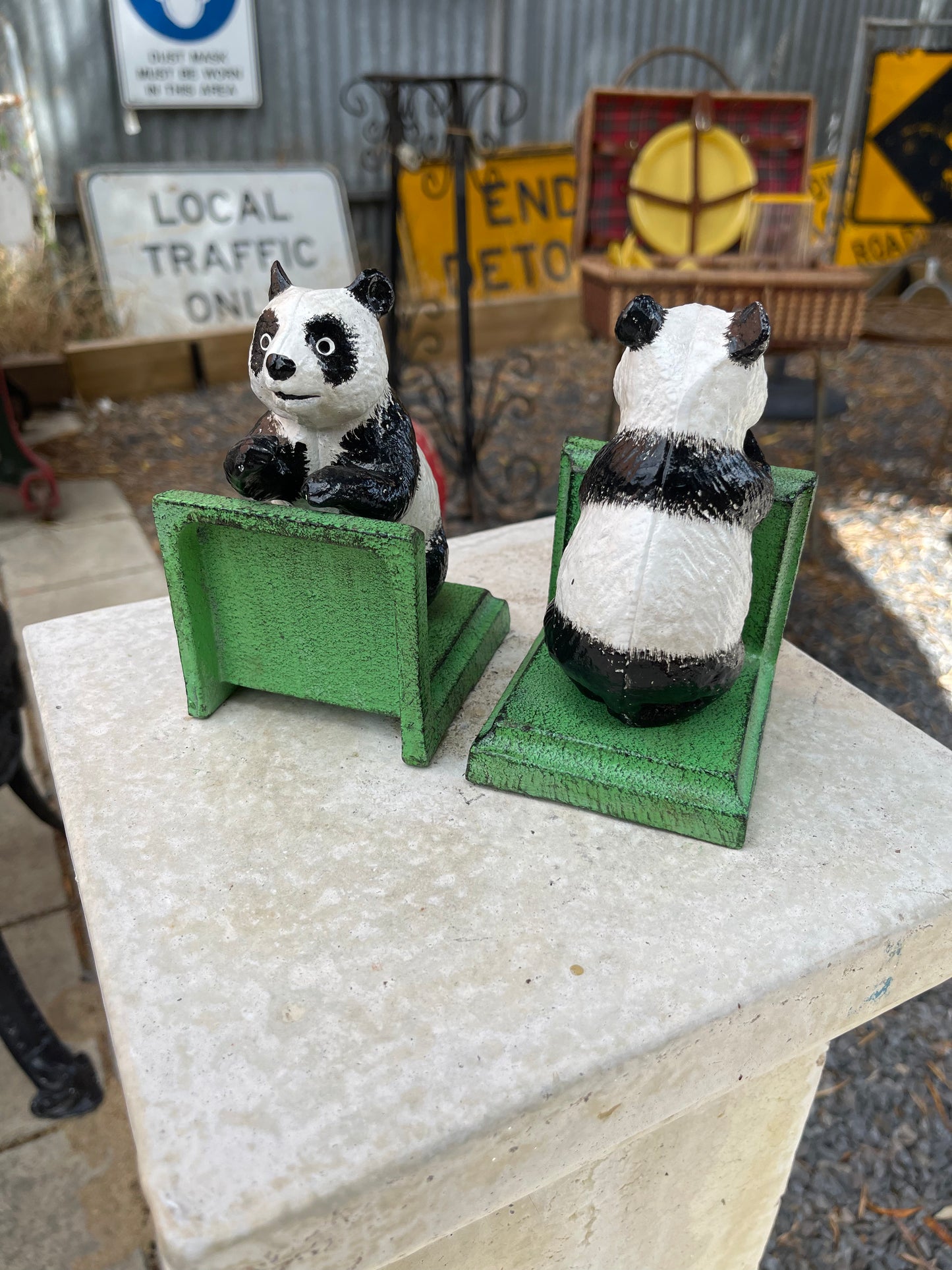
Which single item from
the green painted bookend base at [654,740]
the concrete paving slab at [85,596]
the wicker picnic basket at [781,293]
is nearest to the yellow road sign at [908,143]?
the wicker picnic basket at [781,293]

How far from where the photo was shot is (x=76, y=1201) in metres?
1.40

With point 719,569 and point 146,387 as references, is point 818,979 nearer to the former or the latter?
point 719,569

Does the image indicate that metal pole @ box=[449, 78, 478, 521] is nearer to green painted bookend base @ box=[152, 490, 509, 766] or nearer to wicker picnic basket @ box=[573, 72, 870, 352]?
wicker picnic basket @ box=[573, 72, 870, 352]

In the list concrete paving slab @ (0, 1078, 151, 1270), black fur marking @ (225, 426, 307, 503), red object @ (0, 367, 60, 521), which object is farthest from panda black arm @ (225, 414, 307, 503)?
red object @ (0, 367, 60, 521)

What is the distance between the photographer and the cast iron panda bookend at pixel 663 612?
0.88 metres

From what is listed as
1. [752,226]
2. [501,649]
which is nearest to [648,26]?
[752,226]

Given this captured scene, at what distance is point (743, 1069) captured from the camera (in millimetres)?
832

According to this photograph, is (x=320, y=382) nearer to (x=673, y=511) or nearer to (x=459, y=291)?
(x=673, y=511)

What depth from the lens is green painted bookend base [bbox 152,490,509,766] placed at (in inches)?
37.1

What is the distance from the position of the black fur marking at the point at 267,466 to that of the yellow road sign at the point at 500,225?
424 cm

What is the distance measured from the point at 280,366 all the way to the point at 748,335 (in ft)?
1.52

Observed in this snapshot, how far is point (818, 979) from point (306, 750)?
61 centimetres

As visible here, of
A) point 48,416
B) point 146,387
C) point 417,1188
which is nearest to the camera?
point 417,1188

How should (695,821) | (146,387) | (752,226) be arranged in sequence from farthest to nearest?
(146,387) → (752,226) → (695,821)
